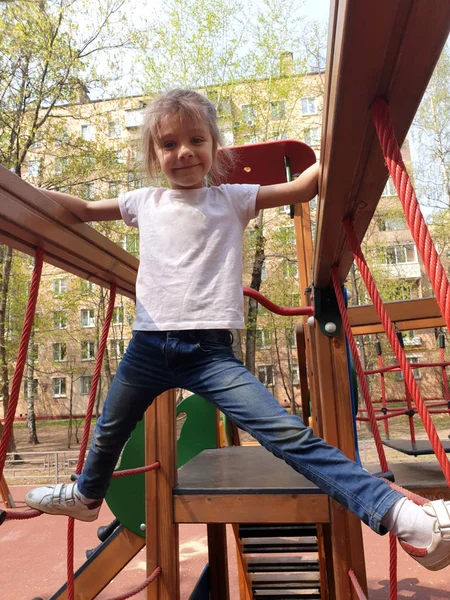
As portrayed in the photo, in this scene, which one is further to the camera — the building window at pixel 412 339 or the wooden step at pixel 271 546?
the building window at pixel 412 339

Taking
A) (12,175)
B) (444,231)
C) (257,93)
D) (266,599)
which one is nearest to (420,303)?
(266,599)

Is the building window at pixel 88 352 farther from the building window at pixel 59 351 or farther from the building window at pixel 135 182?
the building window at pixel 135 182

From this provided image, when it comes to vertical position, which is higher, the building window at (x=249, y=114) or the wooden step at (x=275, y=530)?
the building window at (x=249, y=114)

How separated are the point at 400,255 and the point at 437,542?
1930 cm

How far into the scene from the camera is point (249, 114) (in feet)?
40.8

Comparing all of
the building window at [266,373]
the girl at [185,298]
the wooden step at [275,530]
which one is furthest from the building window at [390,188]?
the building window at [266,373]

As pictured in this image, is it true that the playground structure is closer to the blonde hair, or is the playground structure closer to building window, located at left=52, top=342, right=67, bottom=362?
the blonde hair

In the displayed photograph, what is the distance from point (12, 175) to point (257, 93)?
12417 millimetres

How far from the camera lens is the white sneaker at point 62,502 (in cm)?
131

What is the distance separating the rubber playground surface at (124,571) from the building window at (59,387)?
17.9m

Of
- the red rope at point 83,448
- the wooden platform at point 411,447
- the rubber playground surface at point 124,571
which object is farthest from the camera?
the rubber playground surface at point 124,571

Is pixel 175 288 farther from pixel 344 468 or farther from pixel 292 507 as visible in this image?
pixel 292 507

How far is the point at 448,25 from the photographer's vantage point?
514 millimetres

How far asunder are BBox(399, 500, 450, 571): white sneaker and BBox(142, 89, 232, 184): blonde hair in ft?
3.65
